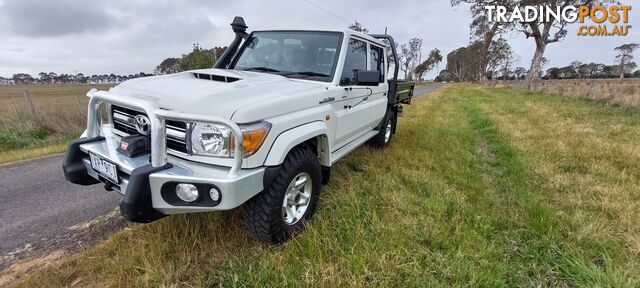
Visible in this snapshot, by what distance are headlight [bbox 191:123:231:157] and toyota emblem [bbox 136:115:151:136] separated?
436 millimetres

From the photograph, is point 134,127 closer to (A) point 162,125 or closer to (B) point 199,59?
(A) point 162,125

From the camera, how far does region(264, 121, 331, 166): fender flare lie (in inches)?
88.3

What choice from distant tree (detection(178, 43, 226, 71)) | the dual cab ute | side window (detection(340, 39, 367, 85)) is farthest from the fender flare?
distant tree (detection(178, 43, 226, 71))

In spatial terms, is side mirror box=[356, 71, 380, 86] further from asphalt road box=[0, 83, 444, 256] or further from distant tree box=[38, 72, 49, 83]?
distant tree box=[38, 72, 49, 83]

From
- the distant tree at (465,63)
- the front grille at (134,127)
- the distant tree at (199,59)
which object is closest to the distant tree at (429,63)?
the distant tree at (465,63)

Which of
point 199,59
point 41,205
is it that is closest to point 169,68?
point 199,59

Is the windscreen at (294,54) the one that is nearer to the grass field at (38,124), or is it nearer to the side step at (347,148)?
the side step at (347,148)

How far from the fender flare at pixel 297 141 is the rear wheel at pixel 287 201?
0.41ft

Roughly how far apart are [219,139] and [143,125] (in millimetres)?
678

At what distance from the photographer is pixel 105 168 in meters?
2.25

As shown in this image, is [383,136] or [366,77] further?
[383,136]

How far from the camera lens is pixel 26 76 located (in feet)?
237

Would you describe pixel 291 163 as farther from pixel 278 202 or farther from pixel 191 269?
pixel 191 269

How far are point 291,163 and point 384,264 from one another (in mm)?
1005
